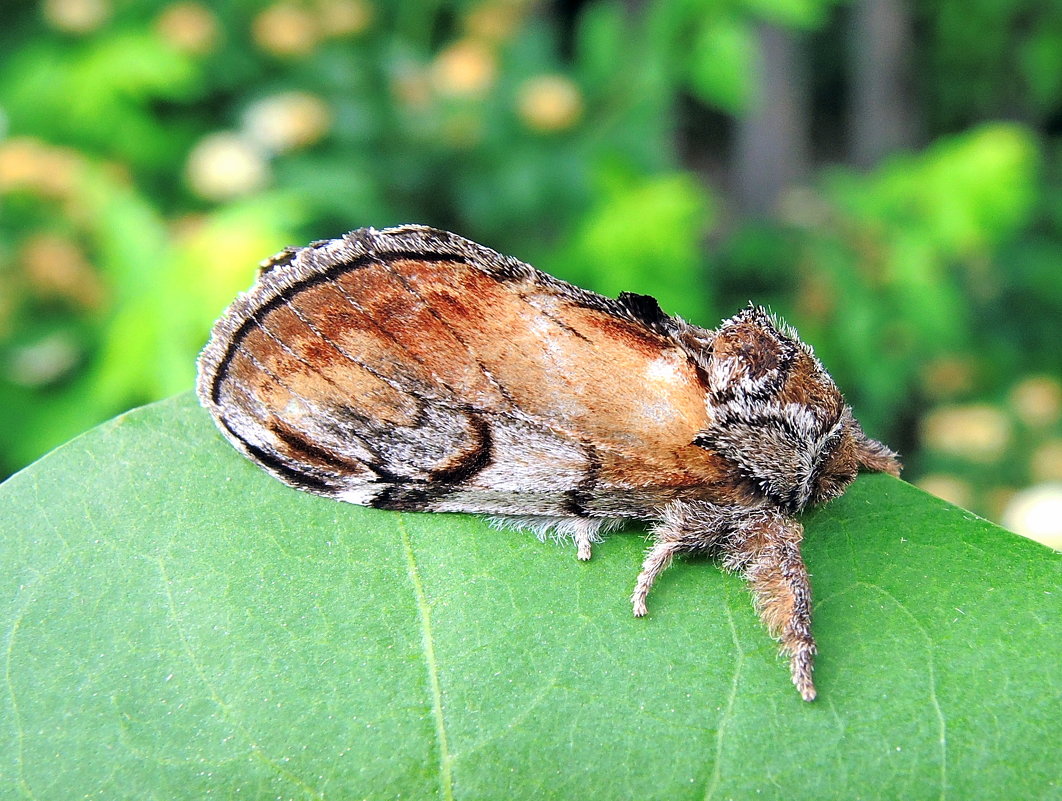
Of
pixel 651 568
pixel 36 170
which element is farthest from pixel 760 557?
pixel 36 170

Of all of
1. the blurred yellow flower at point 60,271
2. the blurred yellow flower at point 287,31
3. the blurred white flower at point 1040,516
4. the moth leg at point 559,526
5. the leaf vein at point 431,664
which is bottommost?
the leaf vein at point 431,664

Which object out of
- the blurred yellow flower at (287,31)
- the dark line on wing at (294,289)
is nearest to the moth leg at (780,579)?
Answer: the dark line on wing at (294,289)

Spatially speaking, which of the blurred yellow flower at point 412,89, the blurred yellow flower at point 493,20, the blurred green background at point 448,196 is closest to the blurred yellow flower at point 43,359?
the blurred green background at point 448,196

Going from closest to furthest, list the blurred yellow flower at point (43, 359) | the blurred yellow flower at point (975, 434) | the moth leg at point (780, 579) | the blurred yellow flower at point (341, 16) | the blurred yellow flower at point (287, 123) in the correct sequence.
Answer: the moth leg at point (780, 579) → the blurred yellow flower at point (43, 359) → the blurred yellow flower at point (287, 123) → the blurred yellow flower at point (341, 16) → the blurred yellow flower at point (975, 434)

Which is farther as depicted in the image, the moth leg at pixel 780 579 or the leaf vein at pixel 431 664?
the moth leg at pixel 780 579

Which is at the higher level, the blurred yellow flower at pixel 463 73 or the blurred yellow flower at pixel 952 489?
the blurred yellow flower at pixel 463 73

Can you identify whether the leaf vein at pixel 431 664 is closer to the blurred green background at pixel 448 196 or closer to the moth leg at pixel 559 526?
the moth leg at pixel 559 526

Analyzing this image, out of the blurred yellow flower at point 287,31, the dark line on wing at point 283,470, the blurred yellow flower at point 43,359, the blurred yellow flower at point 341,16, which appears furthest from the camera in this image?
the blurred yellow flower at point 341,16

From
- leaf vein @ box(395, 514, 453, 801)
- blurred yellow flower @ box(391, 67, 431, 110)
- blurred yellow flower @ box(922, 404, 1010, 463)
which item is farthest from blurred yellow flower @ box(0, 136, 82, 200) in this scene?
blurred yellow flower @ box(922, 404, 1010, 463)

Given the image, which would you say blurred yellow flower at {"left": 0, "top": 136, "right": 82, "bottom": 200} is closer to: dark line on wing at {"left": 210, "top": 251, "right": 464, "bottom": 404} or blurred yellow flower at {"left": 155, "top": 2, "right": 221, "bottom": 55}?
blurred yellow flower at {"left": 155, "top": 2, "right": 221, "bottom": 55}
